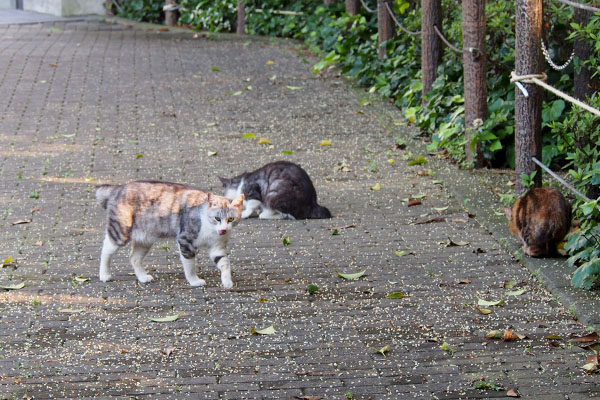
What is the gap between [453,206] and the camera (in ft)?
24.1

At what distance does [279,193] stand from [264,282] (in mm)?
1343

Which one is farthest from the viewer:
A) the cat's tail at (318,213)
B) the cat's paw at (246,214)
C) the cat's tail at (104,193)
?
the cat's paw at (246,214)

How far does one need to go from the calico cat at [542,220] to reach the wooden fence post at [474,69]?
2.13 metres

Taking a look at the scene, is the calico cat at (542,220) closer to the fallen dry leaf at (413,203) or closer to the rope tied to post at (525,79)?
the rope tied to post at (525,79)

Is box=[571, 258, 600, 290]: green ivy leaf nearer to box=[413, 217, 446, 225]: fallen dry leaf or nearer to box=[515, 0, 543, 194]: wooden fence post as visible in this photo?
box=[515, 0, 543, 194]: wooden fence post

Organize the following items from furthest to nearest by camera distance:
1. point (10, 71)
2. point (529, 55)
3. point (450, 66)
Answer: point (10, 71) < point (450, 66) < point (529, 55)

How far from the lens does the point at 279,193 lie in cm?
696

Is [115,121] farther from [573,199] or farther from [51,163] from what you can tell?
[573,199]

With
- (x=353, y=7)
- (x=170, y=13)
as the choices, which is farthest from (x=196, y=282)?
(x=170, y=13)

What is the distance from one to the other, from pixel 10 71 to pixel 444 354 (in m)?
9.94

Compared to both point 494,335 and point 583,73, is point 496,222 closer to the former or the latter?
point 583,73

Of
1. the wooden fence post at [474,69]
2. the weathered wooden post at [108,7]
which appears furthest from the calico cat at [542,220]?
the weathered wooden post at [108,7]

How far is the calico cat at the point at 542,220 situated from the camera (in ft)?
19.3

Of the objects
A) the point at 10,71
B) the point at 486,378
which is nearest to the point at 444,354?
the point at 486,378
